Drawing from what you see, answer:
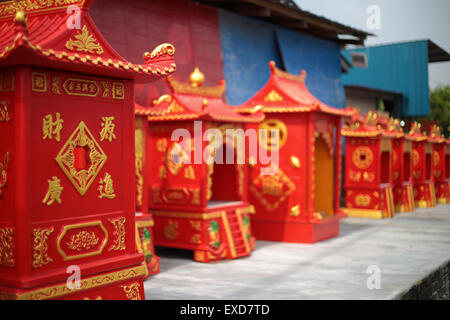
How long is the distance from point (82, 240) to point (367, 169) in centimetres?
992

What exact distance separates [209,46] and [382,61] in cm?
1459

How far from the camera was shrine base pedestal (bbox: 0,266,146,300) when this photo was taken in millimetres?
4223

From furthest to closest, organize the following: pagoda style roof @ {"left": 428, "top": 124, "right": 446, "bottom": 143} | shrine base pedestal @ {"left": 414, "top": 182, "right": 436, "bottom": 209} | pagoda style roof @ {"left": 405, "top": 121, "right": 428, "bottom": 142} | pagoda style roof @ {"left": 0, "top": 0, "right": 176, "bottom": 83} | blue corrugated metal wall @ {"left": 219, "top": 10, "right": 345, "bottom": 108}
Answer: pagoda style roof @ {"left": 428, "top": 124, "right": 446, "bottom": 143} < shrine base pedestal @ {"left": 414, "top": 182, "right": 436, "bottom": 209} < pagoda style roof @ {"left": 405, "top": 121, "right": 428, "bottom": 142} < blue corrugated metal wall @ {"left": 219, "top": 10, "right": 345, "bottom": 108} < pagoda style roof @ {"left": 0, "top": 0, "right": 176, "bottom": 83}

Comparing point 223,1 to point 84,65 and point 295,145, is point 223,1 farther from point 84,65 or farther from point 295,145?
point 84,65

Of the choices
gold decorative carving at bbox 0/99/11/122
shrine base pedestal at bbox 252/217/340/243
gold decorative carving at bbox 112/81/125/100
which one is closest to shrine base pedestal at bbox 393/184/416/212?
shrine base pedestal at bbox 252/217/340/243

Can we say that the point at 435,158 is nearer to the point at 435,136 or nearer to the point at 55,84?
the point at 435,136

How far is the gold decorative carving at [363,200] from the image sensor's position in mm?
13578

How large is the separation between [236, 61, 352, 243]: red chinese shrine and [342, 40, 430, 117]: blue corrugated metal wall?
1352 centimetres

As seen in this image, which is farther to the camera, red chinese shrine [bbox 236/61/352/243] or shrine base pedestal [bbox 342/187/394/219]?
shrine base pedestal [bbox 342/187/394/219]

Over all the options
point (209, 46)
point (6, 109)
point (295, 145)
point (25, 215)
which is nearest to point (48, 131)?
point (6, 109)

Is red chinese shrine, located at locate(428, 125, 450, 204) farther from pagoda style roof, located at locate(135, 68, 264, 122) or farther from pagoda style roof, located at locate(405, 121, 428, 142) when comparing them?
pagoda style roof, located at locate(135, 68, 264, 122)

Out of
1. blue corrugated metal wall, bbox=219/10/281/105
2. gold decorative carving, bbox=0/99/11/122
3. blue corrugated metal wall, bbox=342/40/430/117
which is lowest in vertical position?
gold decorative carving, bbox=0/99/11/122

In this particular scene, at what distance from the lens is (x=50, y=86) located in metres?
4.39

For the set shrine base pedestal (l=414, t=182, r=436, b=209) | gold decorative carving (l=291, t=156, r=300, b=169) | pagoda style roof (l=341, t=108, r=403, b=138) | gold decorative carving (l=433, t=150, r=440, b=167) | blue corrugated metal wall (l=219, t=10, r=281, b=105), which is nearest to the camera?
gold decorative carving (l=291, t=156, r=300, b=169)
